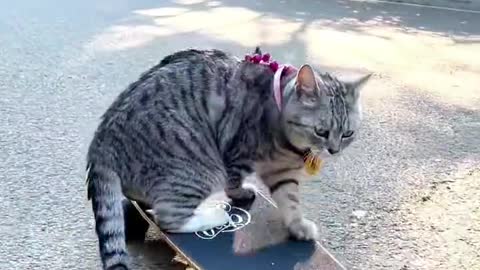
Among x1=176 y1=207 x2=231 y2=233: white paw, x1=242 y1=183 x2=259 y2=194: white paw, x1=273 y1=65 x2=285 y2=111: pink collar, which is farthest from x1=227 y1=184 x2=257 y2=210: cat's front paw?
x1=273 y1=65 x2=285 y2=111: pink collar

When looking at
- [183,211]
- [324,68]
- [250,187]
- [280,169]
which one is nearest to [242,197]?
[250,187]

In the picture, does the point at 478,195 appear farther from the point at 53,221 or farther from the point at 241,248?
the point at 53,221

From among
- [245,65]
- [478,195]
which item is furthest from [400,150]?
[245,65]

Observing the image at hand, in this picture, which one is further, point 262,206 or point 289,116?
point 262,206

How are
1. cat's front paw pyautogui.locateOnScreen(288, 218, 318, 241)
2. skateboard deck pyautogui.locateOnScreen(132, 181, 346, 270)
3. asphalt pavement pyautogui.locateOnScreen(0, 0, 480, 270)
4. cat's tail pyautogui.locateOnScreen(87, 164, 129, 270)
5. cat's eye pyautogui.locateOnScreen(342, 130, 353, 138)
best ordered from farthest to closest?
asphalt pavement pyautogui.locateOnScreen(0, 0, 480, 270) < cat's front paw pyautogui.locateOnScreen(288, 218, 318, 241) < cat's eye pyautogui.locateOnScreen(342, 130, 353, 138) < skateboard deck pyautogui.locateOnScreen(132, 181, 346, 270) < cat's tail pyautogui.locateOnScreen(87, 164, 129, 270)

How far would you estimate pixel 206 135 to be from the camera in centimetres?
300

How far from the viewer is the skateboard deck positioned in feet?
9.34

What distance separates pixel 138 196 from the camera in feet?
9.84

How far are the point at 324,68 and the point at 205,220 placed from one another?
2.84 m

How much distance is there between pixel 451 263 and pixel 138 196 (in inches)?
47.7

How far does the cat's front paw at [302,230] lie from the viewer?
3.06 m

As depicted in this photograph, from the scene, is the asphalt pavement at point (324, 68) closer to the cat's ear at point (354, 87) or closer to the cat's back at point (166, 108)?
the cat's back at point (166, 108)

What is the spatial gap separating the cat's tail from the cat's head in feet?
2.09

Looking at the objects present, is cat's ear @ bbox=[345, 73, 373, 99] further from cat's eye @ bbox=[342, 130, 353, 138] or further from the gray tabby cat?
cat's eye @ bbox=[342, 130, 353, 138]
